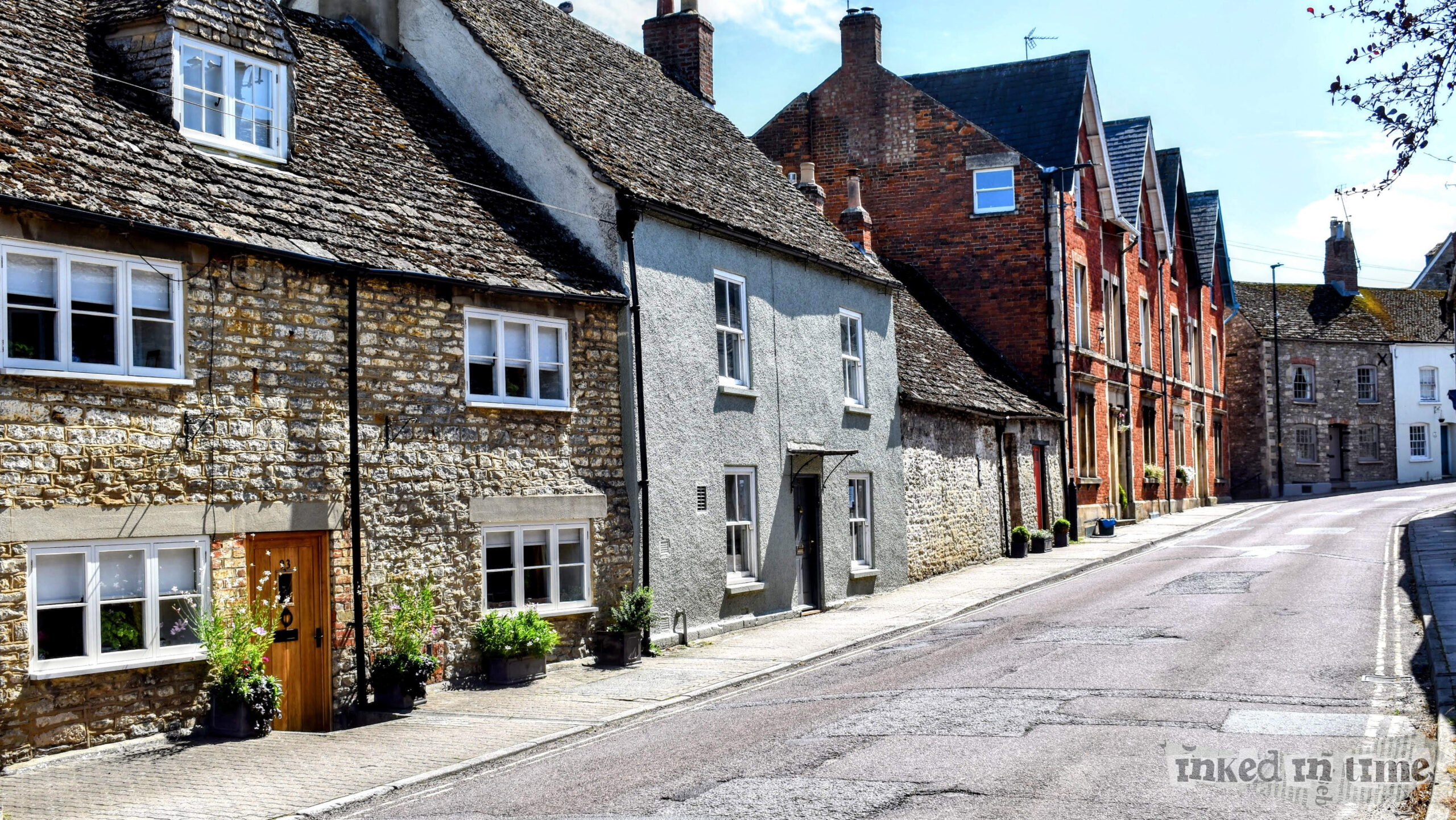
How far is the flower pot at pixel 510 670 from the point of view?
15.0m

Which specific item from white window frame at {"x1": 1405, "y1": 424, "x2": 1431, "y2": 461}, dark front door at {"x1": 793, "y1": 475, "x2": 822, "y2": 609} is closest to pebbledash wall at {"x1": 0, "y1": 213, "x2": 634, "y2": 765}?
Answer: dark front door at {"x1": 793, "y1": 475, "x2": 822, "y2": 609}

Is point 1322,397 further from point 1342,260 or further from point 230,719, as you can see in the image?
point 230,719

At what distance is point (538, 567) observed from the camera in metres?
16.2

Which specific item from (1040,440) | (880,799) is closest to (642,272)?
(880,799)

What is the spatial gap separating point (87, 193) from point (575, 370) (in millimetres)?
6441

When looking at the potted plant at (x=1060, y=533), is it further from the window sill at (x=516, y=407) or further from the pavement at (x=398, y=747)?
the window sill at (x=516, y=407)

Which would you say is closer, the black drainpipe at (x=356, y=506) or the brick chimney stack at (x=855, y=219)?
the black drainpipe at (x=356, y=506)

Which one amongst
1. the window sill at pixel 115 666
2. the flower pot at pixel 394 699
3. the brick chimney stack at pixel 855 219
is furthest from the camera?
the brick chimney stack at pixel 855 219

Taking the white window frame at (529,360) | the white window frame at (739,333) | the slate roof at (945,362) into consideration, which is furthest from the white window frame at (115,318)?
the slate roof at (945,362)

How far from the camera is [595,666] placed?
16.5 metres

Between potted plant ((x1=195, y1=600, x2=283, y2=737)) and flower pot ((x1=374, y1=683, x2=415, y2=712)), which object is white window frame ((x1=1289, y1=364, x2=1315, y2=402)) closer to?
flower pot ((x1=374, y1=683, x2=415, y2=712))

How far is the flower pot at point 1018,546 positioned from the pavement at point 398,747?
36.7ft

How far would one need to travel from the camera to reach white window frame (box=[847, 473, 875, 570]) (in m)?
23.5

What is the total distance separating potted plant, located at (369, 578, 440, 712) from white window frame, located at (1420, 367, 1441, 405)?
191 ft
